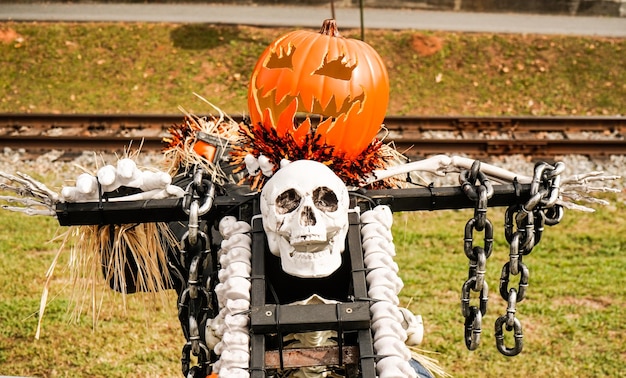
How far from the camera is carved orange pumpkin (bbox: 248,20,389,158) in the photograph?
140 inches

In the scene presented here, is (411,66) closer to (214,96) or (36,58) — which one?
(214,96)

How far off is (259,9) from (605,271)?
10.9m

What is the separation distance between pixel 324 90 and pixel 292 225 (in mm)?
866

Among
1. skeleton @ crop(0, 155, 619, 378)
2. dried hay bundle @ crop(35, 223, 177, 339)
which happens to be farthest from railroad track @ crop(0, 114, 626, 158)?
skeleton @ crop(0, 155, 619, 378)

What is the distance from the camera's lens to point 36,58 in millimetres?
14391

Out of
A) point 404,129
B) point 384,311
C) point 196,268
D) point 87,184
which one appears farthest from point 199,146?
point 404,129

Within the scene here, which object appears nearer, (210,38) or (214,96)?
(214,96)

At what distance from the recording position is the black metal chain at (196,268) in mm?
3098

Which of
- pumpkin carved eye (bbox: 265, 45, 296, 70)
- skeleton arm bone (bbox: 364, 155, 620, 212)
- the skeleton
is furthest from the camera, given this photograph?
pumpkin carved eye (bbox: 265, 45, 296, 70)

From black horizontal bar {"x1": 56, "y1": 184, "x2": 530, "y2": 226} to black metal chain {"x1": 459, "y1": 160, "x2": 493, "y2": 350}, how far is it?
74 mm

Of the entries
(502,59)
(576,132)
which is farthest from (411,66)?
(576,132)

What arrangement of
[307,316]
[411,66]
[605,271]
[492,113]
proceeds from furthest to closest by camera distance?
[411,66] → [492,113] → [605,271] → [307,316]

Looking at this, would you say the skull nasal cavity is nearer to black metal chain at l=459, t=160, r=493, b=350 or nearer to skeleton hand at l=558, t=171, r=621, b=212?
black metal chain at l=459, t=160, r=493, b=350

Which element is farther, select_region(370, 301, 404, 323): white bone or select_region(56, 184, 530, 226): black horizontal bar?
select_region(56, 184, 530, 226): black horizontal bar
